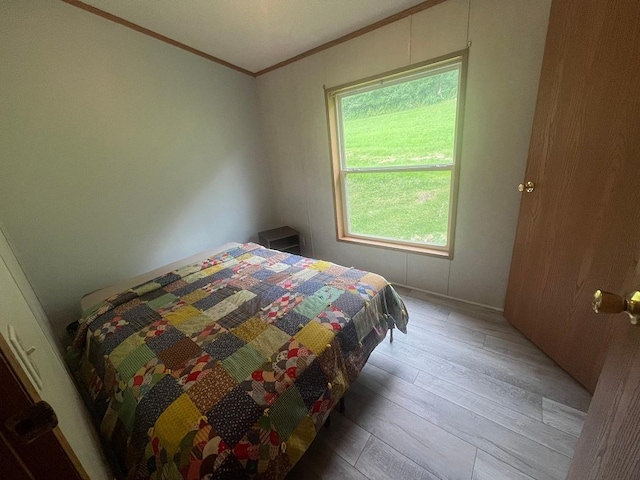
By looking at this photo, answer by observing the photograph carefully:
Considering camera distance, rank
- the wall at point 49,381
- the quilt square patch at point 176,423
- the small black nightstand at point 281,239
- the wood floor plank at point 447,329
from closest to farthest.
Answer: the wall at point 49,381 < the quilt square patch at point 176,423 < the wood floor plank at point 447,329 < the small black nightstand at point 281,239

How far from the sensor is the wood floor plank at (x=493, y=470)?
99 centimetres

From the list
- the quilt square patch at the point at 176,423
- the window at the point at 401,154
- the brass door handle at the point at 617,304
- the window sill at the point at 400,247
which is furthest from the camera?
the window sill at the point at 400,247

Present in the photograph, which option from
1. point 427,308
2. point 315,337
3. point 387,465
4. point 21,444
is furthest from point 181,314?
point 427,308

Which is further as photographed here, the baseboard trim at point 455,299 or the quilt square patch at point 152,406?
the baseboard trim at point 455,299

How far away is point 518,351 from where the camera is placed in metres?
1.57

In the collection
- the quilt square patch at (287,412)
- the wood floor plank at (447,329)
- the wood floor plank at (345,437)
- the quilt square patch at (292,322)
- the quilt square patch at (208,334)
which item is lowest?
the wood floor plank at (345,437)

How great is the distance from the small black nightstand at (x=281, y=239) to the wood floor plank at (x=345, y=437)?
1889 mm

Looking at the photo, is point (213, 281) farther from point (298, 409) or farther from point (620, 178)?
point (620, 178)

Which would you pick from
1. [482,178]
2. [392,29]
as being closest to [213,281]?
[482,178]

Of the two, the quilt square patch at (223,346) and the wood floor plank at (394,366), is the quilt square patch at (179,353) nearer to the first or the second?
the quilt square patch at (223,346)

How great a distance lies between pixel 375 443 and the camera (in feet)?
3.77

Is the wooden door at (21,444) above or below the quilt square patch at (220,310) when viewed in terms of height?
above

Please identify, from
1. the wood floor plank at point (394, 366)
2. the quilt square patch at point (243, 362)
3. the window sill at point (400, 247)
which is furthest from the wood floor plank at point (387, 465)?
the window sill at point (400, 247)

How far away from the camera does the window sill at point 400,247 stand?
7.05ft
